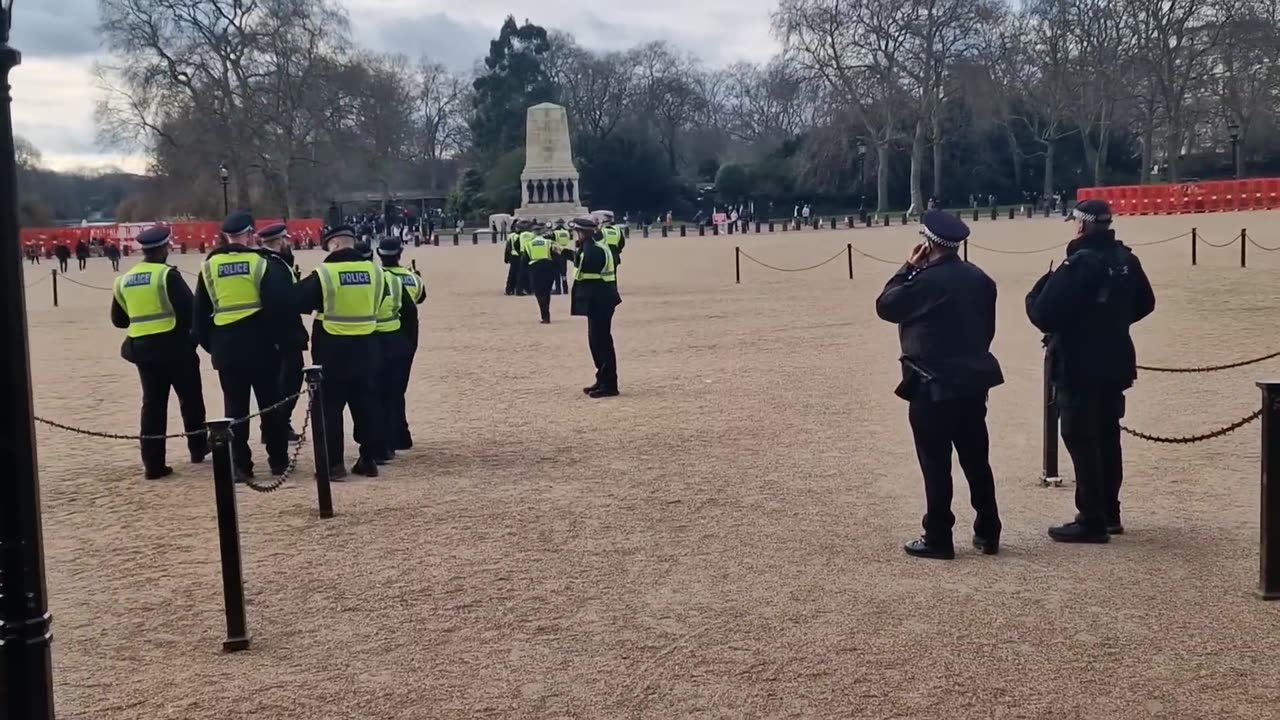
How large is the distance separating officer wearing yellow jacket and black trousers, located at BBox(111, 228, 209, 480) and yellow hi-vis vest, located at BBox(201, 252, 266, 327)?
439mm

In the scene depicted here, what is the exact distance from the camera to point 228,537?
6027 mm

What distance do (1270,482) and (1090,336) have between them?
147 centimetres

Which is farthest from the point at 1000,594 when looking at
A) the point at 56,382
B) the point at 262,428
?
the point at 56,382

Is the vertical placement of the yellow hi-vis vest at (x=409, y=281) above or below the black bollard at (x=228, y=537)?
above

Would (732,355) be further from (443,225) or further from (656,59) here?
(656,59)

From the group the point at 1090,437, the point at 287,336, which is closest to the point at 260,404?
the point at 287,336

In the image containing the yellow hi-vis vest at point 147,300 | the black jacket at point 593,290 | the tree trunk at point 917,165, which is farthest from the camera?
the tree trunk at point 917,165

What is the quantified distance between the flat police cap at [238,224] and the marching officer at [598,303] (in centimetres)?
464

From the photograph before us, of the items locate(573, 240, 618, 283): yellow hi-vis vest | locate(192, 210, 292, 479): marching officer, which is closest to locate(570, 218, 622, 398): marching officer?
locate(573, 240, 618, 283): yellow hi-vis vest

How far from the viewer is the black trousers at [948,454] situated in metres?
7.06

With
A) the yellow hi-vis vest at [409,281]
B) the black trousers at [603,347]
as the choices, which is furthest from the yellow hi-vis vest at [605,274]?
the yellow hi-vis vest at [409,281]

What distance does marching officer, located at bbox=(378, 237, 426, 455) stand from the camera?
10.5 metres

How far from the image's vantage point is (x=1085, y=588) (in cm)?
661

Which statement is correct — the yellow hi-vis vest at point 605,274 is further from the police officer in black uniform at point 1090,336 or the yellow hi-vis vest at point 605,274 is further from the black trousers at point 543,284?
the black trousers at point 543,284
